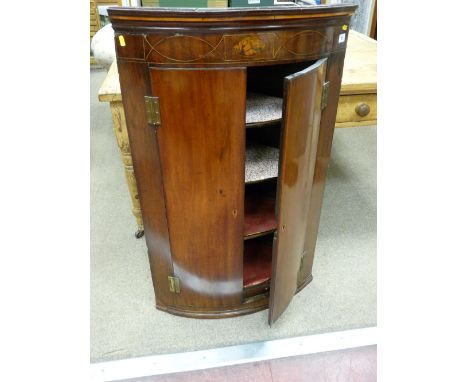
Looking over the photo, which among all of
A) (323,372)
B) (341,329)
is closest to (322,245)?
(341,329)

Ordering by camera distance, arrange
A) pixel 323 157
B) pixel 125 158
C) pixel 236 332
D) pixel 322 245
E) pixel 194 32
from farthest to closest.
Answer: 1. pixel 322 245
2. pixel 125 158
3. pixel 236 332
4. pixel 323 157
5. pixel 194 32

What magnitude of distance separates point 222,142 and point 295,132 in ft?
0.69

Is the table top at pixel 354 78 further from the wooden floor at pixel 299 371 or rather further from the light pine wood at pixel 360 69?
the wooden floor at pixel 299 371

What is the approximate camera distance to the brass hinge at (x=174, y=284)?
1349mm

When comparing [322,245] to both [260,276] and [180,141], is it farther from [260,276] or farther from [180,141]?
[180,141]

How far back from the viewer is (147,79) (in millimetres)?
963

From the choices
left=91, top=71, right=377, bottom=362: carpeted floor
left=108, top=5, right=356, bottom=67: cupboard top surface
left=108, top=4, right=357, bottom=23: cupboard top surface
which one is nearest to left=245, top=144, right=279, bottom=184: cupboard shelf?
left=108, top=5, right=356, bottom=67: cupboard top surface

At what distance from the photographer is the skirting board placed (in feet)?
4.31

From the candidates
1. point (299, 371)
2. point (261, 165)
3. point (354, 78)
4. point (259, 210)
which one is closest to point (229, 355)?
point (299, 371)

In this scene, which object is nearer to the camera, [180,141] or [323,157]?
[180,141]

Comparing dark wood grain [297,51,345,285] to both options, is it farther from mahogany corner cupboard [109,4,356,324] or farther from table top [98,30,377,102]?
table top [98,30,377,102]

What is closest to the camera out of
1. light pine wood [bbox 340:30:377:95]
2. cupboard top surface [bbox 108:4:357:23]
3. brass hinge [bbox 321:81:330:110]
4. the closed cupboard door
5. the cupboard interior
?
cupboard top surface [bbox 108:4:357:23]

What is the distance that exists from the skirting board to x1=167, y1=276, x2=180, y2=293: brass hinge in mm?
238

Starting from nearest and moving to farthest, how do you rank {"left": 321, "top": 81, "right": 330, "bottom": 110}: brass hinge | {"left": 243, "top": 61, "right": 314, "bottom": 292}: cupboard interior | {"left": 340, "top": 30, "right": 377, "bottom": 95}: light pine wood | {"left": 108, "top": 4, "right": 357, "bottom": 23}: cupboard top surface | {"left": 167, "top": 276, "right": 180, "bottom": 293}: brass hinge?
{"left": 108, "top": 4, "right": 357, "bottom": 23}: cupboard top surface
{"left": 321, "top": 81, "right": 330, "bottom": 110}: brass hinge
{"left": 243, "top": 61, "right": 314, "bottom": 292}: cupboard interior
{"left": 167, "top": 276, "right": 180, "bottom": 293}: brass hinge
{"left": 340, "top": 30, "right": 377, "bottom": 95}: light pine wood
